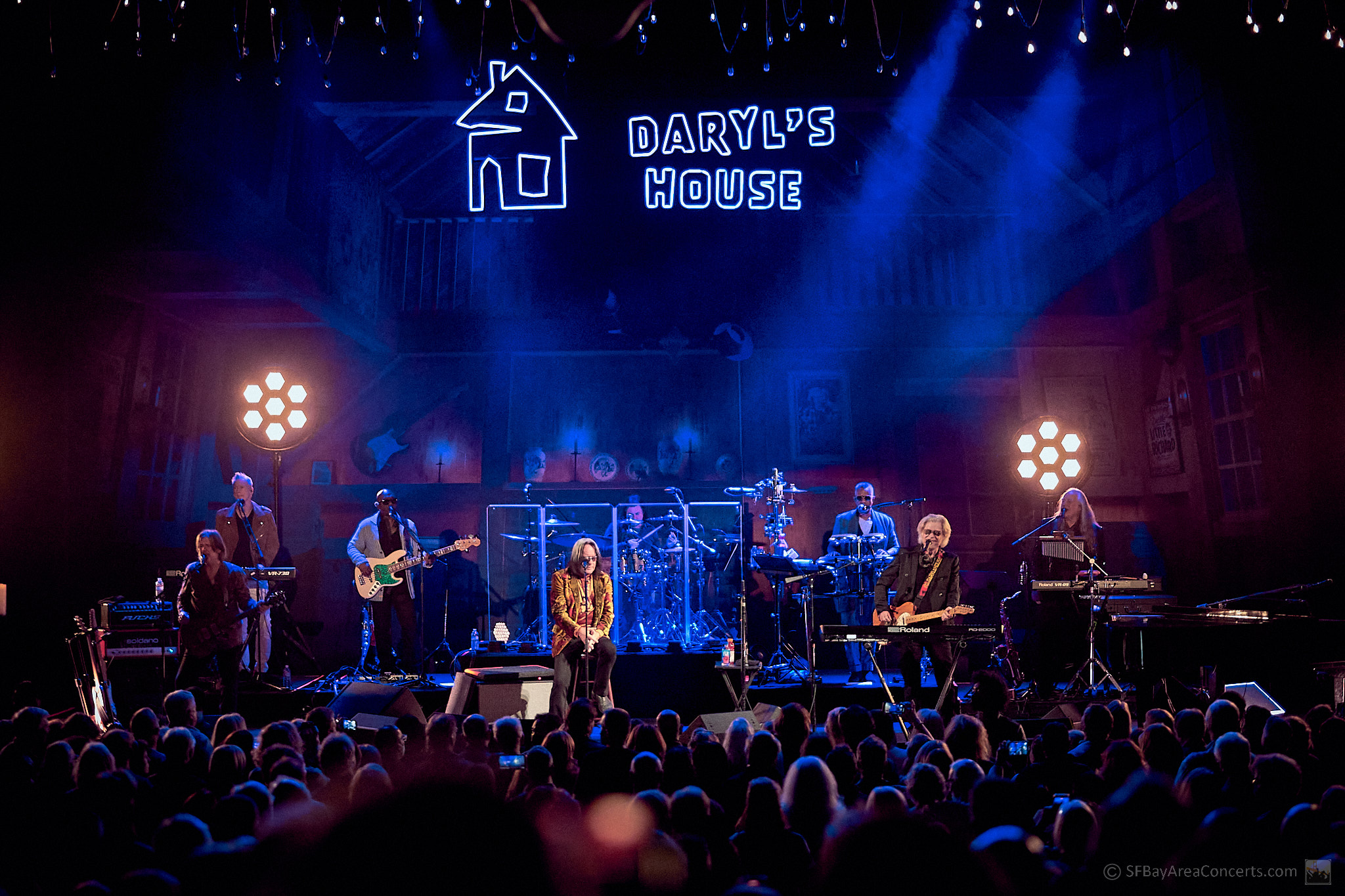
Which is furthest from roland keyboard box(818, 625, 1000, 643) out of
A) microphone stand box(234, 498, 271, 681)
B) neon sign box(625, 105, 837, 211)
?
neon sign box(625, 105, 837, 211)

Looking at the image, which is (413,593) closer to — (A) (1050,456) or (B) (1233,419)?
(A) (1050,456)

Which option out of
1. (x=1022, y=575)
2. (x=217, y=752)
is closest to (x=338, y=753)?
(x=217, y=752)

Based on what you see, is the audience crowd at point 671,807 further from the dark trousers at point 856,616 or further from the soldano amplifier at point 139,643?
the dark trousers at point 856,616

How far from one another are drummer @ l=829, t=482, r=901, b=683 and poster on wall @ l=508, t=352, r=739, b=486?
10.7 ft

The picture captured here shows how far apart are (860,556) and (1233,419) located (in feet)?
16.8

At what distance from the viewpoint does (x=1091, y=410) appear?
516 inches

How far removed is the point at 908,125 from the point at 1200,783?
11.4 m

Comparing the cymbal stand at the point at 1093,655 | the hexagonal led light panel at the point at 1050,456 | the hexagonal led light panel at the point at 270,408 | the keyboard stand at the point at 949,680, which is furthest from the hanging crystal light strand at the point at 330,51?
the hexagonal led light panel at the point at 1050,456

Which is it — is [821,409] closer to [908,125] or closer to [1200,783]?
[908,125]

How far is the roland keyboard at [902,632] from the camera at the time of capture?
771 centimetres

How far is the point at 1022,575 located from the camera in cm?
1004

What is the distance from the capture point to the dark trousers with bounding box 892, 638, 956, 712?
312 inches

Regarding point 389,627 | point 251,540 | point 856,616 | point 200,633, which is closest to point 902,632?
point 856,616

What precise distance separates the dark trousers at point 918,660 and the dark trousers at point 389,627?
18.6ft
